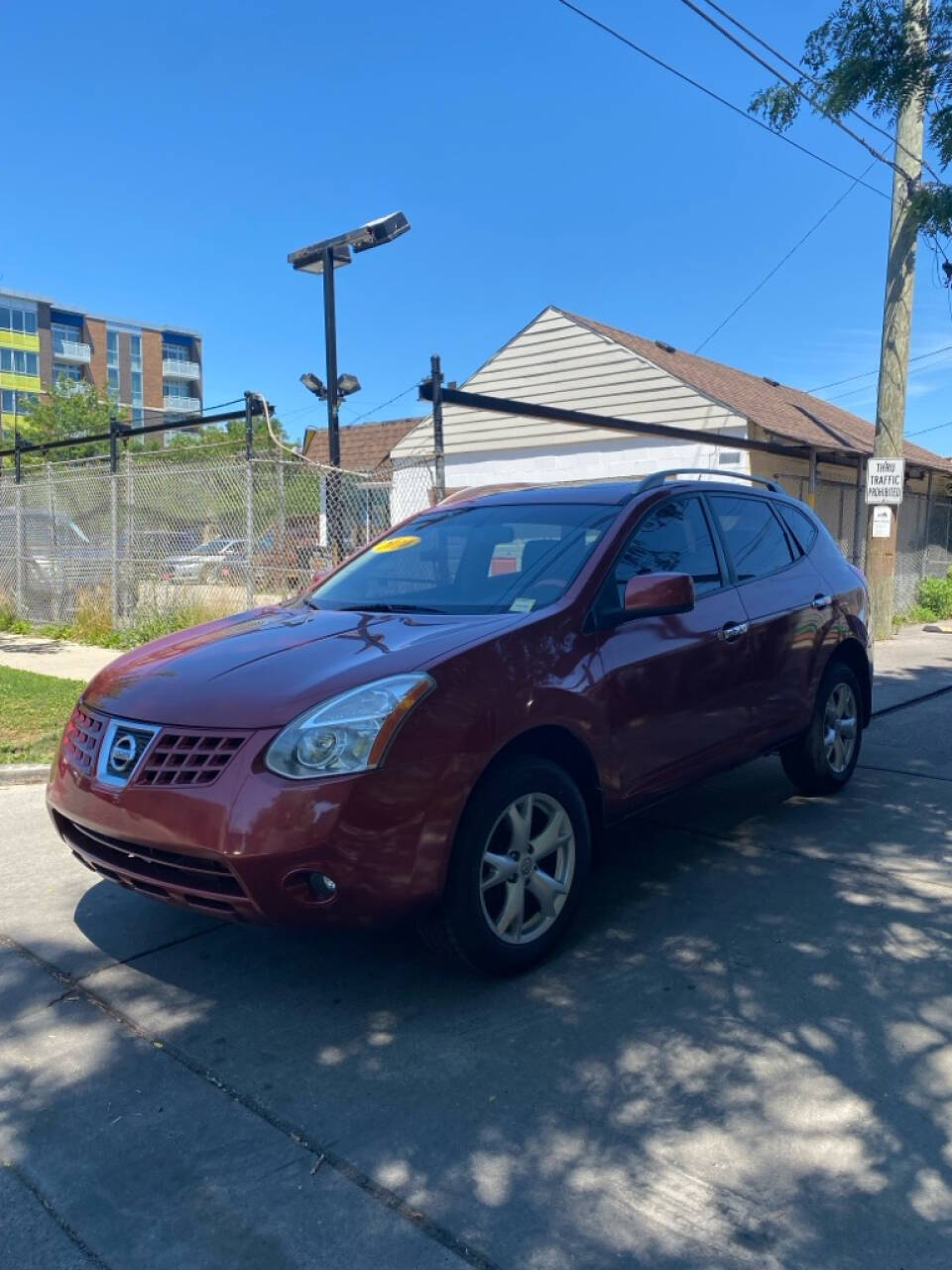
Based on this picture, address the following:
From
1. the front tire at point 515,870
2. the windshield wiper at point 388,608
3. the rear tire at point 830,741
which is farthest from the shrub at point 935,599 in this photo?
the front tire at point 515,870

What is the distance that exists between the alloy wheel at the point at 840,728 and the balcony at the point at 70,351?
258 feet

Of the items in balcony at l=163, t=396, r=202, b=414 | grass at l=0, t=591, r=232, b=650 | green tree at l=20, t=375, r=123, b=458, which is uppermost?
balcony at l=163, t=396, r=202, b=414

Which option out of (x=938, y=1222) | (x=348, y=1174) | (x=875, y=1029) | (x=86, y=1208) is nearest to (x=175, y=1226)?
(x=86, y=1208)

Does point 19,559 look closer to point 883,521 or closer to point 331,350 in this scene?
point 331,350

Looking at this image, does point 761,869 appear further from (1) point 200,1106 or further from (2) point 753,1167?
(1) point 200,1106

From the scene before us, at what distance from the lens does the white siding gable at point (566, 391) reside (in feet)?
50.4

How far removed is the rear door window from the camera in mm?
5094

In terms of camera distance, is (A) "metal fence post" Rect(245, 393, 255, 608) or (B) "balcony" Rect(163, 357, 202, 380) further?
(B) "balcony" Rect(163, 357, 202, 380)

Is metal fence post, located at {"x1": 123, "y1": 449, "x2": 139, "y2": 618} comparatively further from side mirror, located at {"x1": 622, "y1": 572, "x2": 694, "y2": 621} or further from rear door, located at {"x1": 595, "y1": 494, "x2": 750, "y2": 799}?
side mirror, located at {"x1": 622, "y1": 572, "x2": 694, "y2": 621}

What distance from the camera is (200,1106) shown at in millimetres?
2881

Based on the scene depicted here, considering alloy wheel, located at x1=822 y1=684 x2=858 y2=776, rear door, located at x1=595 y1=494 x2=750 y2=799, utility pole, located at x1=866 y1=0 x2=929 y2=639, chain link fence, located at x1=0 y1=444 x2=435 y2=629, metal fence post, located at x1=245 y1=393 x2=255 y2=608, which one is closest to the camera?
rear door, located at x1=595 y1=494 x2=750 y2=799

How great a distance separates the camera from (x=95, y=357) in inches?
3100

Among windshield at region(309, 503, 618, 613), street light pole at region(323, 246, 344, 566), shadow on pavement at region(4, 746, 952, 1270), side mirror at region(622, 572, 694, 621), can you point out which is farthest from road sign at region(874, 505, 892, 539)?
side mirror at region(622, 572, 694, 621)

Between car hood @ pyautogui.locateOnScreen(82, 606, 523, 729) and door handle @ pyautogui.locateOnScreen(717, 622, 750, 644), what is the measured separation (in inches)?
50.8
